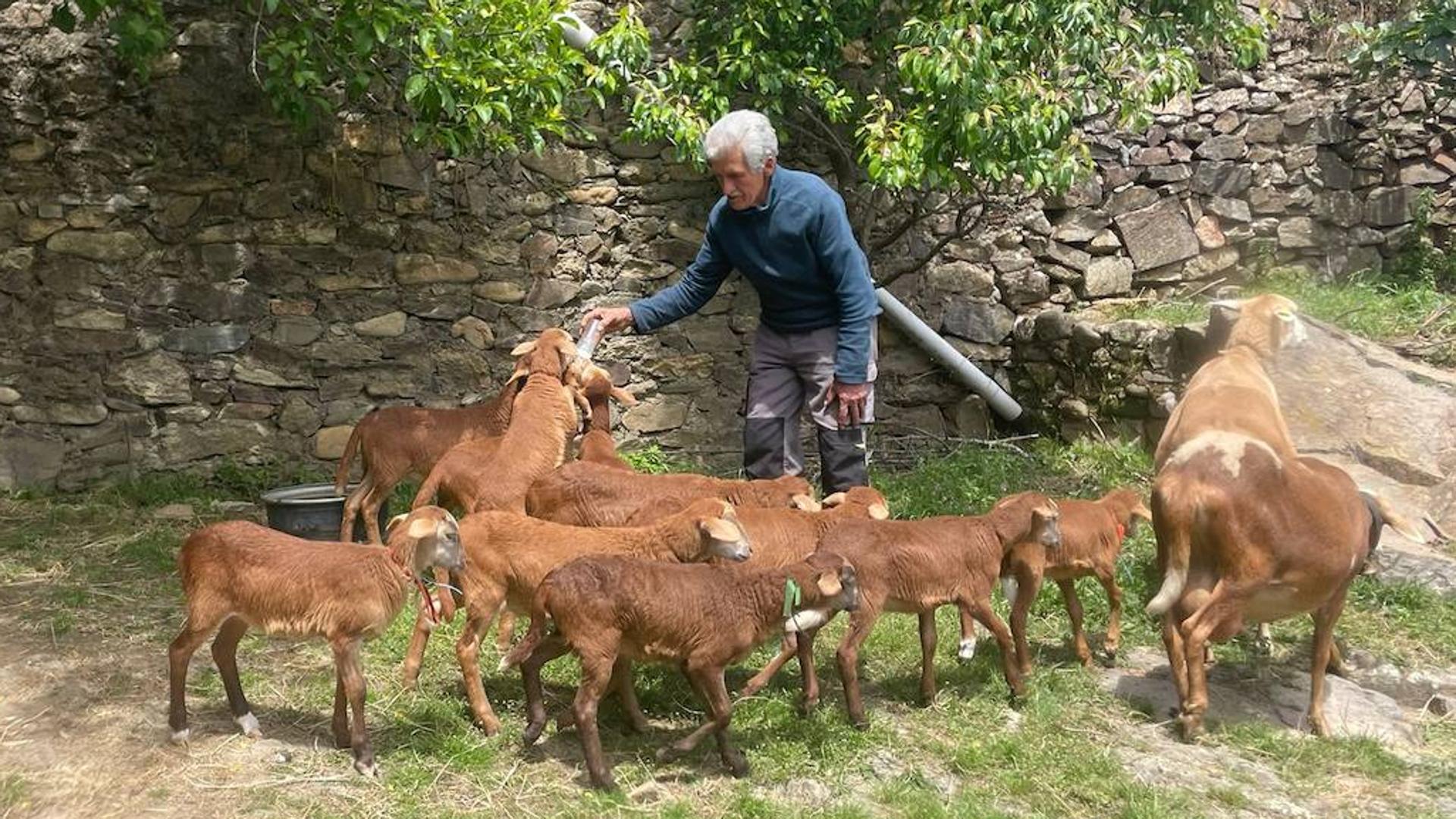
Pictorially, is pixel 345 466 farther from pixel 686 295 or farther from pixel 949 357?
pixel 949 357

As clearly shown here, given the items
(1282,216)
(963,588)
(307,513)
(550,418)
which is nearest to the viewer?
(963,588)

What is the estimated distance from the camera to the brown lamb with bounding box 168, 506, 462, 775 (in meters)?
4.46

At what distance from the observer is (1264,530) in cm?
482

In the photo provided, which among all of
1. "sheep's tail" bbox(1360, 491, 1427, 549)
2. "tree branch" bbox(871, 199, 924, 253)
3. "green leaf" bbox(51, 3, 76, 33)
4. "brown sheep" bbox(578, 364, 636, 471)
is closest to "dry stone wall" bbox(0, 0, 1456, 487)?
"tree branch" bbox(871, 199, 924, 253)

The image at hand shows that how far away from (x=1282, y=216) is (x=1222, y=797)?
7.21m

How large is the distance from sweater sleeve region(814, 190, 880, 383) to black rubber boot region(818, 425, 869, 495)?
1.42ft

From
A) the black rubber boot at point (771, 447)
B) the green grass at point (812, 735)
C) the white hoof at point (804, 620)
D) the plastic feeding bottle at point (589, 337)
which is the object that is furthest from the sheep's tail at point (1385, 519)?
the plastic feeding bottle at point (589, 337)

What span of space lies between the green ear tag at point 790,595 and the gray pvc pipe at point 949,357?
5038 millimetres

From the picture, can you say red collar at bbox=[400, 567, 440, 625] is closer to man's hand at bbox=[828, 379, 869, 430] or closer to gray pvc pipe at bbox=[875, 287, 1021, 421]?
man's hand at bbox=[828, 379, 869, 430]

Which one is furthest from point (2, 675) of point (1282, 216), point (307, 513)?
point (1282, 216)

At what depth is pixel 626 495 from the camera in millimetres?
5734

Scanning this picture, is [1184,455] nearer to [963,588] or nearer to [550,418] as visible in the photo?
[963,588]

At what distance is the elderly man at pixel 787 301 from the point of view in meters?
5.82

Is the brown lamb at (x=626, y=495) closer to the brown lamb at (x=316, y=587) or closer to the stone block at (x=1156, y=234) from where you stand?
the brown lamb at (x=316, y=587)
